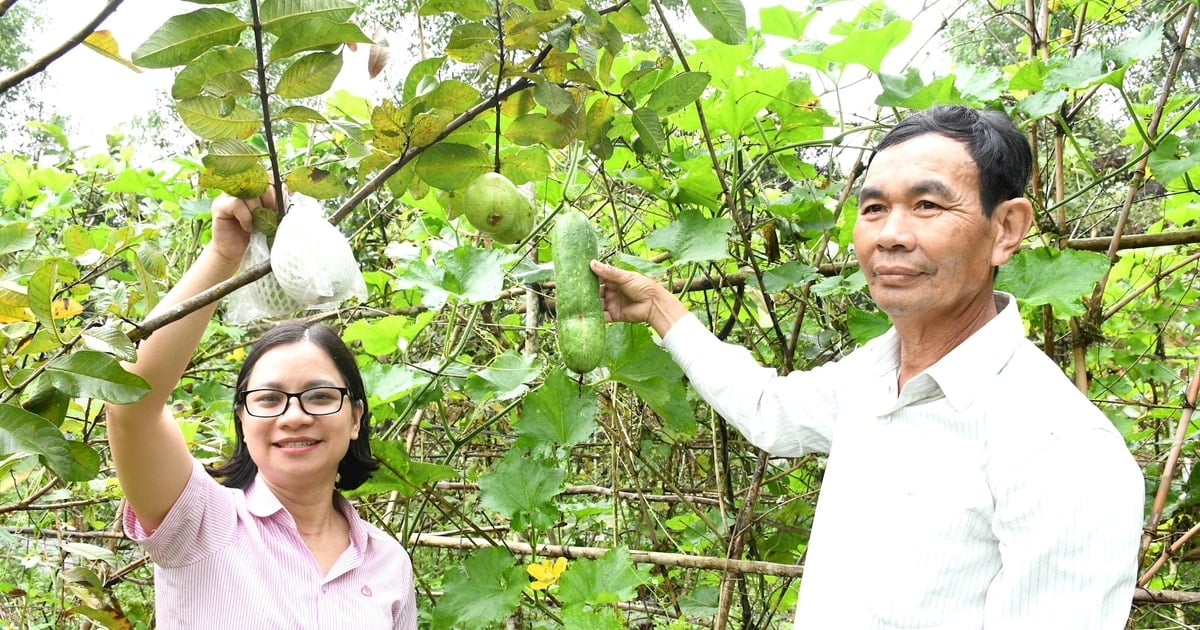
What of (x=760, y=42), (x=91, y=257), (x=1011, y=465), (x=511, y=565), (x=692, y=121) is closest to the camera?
(x=1011, y=465)

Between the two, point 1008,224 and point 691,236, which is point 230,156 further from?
point 1008,224

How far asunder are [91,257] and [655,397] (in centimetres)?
118

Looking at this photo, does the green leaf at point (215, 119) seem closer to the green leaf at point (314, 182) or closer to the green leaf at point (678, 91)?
the green leaf at point (314, 182)

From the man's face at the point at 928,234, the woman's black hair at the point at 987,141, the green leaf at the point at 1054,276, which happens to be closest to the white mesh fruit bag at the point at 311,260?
the man's face at the point at 928,234

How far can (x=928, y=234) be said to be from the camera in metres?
1.46

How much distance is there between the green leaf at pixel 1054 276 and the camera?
179 cm

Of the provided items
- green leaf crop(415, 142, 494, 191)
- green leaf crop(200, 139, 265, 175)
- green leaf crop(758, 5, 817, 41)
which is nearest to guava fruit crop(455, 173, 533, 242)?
green leaf crop(415, 142, 494, 191)

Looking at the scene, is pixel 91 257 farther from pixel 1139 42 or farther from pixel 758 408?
pixel 1139 42

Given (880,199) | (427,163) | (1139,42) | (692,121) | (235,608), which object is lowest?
(235,608)

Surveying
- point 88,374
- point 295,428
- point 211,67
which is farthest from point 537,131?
point 88,374

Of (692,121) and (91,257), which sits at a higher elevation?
(692,121)

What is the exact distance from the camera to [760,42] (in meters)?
2.43

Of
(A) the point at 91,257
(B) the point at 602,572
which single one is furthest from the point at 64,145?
(B) the point at 602,572

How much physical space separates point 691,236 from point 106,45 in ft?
3.92
